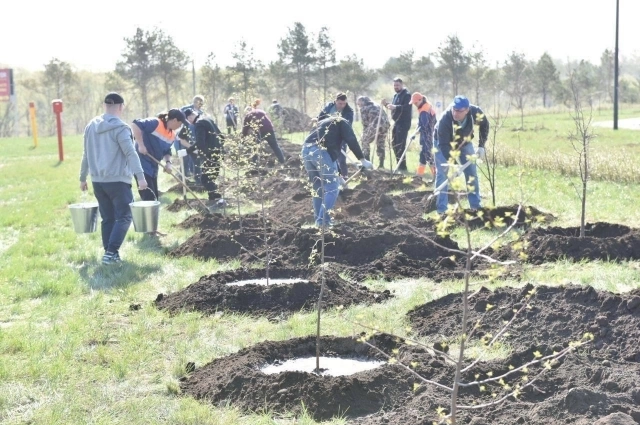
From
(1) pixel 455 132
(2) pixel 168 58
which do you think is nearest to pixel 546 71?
(2) pixel 168 58

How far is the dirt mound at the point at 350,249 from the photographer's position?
8.03 metres

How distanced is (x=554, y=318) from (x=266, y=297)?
2470mm

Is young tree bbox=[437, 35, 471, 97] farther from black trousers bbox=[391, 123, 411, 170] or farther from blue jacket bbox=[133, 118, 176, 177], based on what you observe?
blue jacket bbox=[133, 118, 176, 177]

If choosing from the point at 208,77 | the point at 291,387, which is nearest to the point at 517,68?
the point at 208,77

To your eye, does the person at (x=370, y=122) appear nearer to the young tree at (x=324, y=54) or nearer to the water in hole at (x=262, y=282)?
the water in hole at (x=262, y=282)

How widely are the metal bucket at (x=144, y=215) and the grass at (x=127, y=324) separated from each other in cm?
29

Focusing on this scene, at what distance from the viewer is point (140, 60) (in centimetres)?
5069

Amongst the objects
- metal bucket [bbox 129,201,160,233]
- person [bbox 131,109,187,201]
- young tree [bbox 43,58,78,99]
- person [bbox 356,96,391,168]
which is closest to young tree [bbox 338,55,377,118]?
young tree [bbox 43,58,78,99]

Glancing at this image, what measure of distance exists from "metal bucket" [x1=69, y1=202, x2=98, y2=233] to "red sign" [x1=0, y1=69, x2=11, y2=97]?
Result: 3868cm

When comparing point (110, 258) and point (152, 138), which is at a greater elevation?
point (152, 138)

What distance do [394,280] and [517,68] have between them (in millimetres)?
41918

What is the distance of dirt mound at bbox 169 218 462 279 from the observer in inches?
316

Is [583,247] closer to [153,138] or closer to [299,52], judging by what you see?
[153,138]

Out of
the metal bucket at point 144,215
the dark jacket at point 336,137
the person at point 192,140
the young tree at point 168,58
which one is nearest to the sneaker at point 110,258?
the metal bucket at point 144,215
